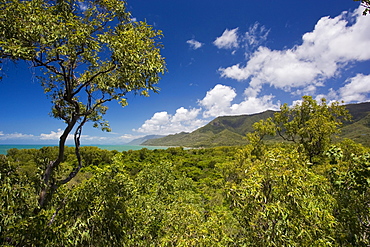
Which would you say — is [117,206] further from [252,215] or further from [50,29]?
[50,29]

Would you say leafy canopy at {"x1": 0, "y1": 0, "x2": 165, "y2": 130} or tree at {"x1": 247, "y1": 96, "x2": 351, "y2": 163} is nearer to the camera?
leafy canopy at {"x1": 0, "y1": 0, "x2": 165, "y2": 130}

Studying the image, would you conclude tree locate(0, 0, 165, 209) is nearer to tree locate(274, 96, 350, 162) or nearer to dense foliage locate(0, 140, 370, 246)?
dense foliage locate(0, 140, 370, 246)

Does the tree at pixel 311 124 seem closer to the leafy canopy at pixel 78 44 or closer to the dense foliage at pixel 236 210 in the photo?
the dense foliage at pixel 236 210

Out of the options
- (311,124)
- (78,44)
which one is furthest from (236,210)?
(311,124)

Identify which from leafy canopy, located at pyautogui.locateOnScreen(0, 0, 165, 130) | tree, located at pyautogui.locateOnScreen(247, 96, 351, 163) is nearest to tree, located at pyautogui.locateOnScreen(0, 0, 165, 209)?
leafy canopy, located at pyautogui.locateOnScreen(0, 0, 165, 130)

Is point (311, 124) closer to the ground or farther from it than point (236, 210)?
farther from it

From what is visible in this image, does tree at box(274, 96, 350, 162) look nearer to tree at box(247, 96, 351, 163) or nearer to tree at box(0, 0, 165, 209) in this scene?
tree at box(247, 96, 351, 163)

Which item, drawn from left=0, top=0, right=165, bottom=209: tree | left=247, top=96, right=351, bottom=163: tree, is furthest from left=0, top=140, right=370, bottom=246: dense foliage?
left=247, top=96, right=351, bottom=163: tree

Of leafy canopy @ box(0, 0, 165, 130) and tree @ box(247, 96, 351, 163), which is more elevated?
leafy canopy @ box(0, 0, 165, 130)

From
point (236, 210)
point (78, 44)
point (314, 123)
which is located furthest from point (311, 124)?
point (78, 44)

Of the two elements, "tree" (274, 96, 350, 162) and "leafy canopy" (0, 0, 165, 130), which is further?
"tree" (274, 96, 350, 162)

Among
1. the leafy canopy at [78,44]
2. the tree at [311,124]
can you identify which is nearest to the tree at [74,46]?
the leafy canopy at [78,44]

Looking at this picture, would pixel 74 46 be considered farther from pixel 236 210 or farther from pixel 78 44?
pixel 236 210

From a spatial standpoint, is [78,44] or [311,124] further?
[311,124]
